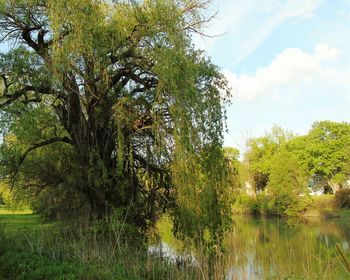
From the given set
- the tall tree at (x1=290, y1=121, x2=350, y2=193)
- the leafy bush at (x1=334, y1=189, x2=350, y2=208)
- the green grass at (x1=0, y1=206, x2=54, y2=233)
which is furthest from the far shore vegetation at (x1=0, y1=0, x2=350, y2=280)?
the tall tree at (x1=290, y1=121, x2=350, y2=193)

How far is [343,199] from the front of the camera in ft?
120

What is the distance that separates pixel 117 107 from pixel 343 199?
3143 cm

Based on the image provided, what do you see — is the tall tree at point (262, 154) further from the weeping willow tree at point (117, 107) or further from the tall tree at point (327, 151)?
the weeping willow tree at point (117, 107)

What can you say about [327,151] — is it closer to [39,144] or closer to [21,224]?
[21,224]

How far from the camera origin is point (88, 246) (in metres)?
9.77

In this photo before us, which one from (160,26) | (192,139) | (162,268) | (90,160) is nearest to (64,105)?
(90,160)

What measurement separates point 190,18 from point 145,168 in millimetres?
4767

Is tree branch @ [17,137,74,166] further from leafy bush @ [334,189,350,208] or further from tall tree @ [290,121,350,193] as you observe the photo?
tall tree @ [290,121,350,193]

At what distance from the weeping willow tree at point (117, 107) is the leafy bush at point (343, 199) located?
28.2 meters

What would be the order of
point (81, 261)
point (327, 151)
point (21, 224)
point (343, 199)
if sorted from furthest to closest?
point (327, 151)
point (343, 199)
point (21, 224)
point (81, 261)

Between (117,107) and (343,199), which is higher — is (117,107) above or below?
above

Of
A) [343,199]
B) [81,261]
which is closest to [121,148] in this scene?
[81,261]

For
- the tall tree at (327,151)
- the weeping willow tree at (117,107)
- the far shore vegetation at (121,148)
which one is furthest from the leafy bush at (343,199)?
the weeping willow tree at (117,107)

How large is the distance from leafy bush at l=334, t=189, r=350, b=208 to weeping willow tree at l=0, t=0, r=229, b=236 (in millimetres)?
28173
